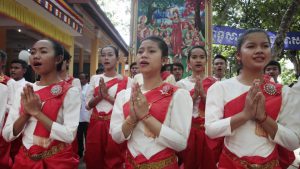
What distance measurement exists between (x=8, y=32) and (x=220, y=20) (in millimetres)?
8411

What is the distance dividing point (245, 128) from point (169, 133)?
534mm

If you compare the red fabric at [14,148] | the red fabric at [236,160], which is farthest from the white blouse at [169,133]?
the red fabric at [14,148]

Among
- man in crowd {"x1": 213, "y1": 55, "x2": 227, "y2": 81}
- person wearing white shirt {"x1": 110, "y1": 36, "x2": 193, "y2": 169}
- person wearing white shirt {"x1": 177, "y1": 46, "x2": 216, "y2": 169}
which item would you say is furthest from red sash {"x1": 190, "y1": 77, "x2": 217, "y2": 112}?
person wearing white shirt {"x1": 110, "y1": 36, "x2": 193, "y2": 169}

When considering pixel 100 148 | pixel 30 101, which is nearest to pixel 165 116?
pixel 30 101

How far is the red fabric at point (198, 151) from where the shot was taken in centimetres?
459

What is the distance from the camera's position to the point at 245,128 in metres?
2.42

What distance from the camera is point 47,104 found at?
2.76 meters

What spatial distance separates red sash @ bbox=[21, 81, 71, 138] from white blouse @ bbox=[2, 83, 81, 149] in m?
0.04

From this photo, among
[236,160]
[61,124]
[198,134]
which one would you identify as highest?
[61,124]

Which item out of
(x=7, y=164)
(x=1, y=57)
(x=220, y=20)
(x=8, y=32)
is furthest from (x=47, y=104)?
(x=220, y=20)

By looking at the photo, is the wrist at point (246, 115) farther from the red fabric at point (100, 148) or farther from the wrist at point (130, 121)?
the red fabric at point (100, 148)

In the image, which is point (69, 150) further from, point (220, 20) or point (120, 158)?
point (220, 20)

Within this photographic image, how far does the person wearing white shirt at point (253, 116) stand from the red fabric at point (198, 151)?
2.04 m

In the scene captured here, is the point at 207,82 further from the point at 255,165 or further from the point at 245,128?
the point at 255,165
